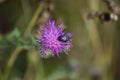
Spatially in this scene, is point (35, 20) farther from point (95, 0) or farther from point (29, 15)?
point (95, 0)

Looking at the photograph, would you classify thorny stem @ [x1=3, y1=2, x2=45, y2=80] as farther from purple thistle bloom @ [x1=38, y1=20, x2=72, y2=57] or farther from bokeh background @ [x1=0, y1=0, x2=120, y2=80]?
purple thistle bloom @ [x1=38, y1=20, x2=72, y2=57]

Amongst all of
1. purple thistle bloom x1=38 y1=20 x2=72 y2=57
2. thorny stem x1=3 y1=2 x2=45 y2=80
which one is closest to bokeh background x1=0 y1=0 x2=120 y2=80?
thorny stem x1=3 y1=2 x2=45 y2=80

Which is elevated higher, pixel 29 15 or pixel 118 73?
pixel 29 15

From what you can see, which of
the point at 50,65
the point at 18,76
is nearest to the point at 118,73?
the point at 50,65

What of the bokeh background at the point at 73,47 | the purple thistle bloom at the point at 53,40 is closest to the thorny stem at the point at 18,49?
the bokeh background at the point at 73,47

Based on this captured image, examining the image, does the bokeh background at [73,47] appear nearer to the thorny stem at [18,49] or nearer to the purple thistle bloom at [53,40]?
the thorny stem at [18,49]
